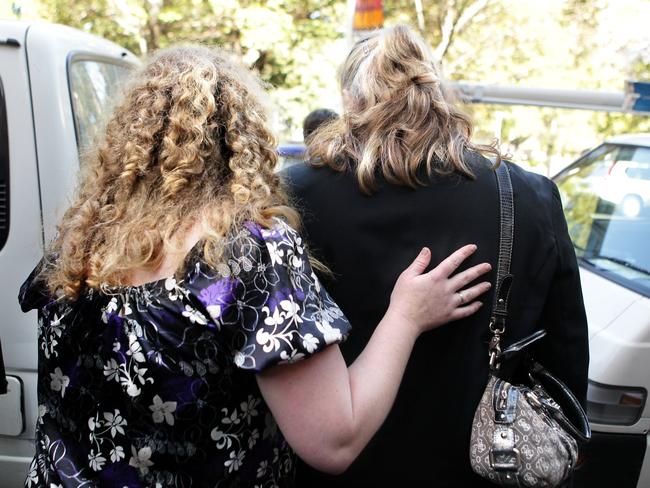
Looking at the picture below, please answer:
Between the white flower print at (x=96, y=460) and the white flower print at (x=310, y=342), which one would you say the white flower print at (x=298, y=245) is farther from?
the white flower print at (x=96, y=460)

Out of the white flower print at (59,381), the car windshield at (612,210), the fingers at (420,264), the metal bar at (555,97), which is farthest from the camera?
the metal bar at (555,97)

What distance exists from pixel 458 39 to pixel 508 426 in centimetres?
1577

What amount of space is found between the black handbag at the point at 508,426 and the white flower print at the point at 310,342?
57 cm

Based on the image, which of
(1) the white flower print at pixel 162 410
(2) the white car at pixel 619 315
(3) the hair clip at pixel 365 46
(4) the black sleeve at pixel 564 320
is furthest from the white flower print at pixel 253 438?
(2) the white car at pixel 619 315

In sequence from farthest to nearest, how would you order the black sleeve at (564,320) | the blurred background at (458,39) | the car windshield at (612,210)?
1. the blurred background at (458,39)
2. the car windshield at (612,210)
3. the black sleeve at (564,320)

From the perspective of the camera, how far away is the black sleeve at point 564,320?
1.81 meters

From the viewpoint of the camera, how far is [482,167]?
1777 mm

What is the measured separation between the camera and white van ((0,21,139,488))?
249 cm

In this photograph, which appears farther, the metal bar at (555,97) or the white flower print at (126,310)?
the metal bar at (555,97)

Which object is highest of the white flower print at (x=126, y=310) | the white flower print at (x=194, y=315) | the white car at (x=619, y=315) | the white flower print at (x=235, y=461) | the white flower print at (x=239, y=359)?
the white flower print at (x=194, y=315)

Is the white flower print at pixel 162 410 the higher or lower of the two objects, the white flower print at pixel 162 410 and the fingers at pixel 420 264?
the lower

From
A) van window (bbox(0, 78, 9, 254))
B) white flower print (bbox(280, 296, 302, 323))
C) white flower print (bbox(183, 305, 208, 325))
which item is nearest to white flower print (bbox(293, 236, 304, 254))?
white flower print (bbox(280, 296, 302, 323))

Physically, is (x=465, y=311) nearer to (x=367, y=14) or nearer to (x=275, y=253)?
(x=275, y=253)

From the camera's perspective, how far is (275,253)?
142 cm
